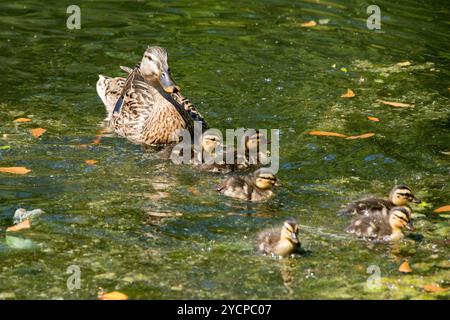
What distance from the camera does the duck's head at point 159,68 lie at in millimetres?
8117

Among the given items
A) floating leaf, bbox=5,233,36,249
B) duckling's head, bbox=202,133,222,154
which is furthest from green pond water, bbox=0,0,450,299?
duckling's head, bbox=202,133,222,154

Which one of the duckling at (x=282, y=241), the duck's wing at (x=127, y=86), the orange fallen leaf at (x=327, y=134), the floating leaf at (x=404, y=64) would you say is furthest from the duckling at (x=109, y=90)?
the duckling at (x=282, y=241)

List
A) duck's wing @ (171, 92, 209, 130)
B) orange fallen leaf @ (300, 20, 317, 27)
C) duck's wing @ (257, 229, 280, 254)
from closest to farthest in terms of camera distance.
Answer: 1. duck's wing @ (257, 229, 280, 254)
2. duck's wing @ (171, 92, 209, 130)
3. orange fallen leaf @ (300, 20, 317, 27)

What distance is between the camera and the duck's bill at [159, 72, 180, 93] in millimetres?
8070

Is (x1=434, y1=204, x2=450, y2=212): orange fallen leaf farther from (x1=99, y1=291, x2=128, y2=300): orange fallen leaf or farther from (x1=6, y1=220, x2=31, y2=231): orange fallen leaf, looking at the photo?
(x1=6, y1=220, x2=31, y2=231): orange fallen leaf

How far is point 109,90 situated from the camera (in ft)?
30.1

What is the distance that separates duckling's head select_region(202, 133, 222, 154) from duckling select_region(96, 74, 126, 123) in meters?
1.55

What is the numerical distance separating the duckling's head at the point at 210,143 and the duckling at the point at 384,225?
1761mm

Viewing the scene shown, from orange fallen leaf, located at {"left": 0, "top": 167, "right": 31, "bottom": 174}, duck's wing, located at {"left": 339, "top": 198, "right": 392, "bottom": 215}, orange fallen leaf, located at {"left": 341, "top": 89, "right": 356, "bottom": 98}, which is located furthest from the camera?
orange fallen leaf, located at {"left": 341, "top": 89, "right": 356, "bottom": 98}

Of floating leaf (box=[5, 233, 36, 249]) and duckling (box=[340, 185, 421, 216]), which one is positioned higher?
duckling (box=[340, 185, 421, 216])

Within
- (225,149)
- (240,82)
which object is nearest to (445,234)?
(225,149)

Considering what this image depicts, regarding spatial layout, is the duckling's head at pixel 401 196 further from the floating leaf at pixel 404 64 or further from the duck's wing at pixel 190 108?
the floating leaf at pixel 404 64
